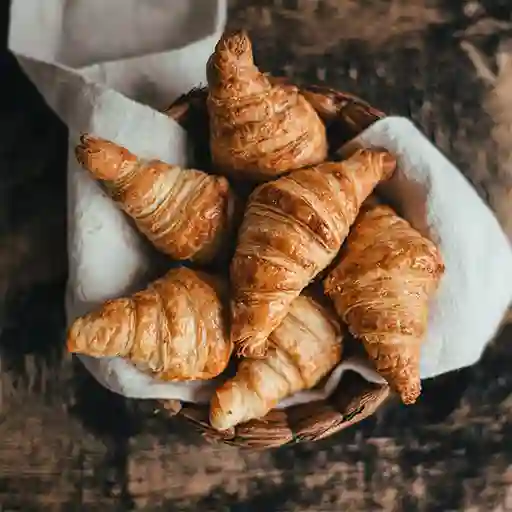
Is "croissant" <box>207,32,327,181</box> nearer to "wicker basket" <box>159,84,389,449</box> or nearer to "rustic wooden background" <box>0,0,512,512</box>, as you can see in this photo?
"wicker basket" <box>159,84,389,449</box>

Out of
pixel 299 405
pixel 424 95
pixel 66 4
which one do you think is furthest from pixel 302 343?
pixel 66 4

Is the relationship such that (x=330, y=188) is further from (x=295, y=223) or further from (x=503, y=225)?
(x=503, y=225)

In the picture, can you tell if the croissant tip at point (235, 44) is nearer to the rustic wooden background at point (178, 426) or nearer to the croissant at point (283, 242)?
the croissant at point (283, 242)

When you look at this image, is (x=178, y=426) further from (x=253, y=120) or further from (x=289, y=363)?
(x=253, y=120)

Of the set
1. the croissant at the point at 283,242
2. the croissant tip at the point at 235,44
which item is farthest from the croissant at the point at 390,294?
the croissant tip at the point at 235,44

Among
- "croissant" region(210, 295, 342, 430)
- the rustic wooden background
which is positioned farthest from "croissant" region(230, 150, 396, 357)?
the rustic wooden background

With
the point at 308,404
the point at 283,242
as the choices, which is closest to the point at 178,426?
the point at 308,404

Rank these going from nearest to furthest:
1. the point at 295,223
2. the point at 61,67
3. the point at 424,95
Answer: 1. the point at 295,223
2. the point at 61,67
3. the point at 424,95

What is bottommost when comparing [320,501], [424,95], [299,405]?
[320,501]
